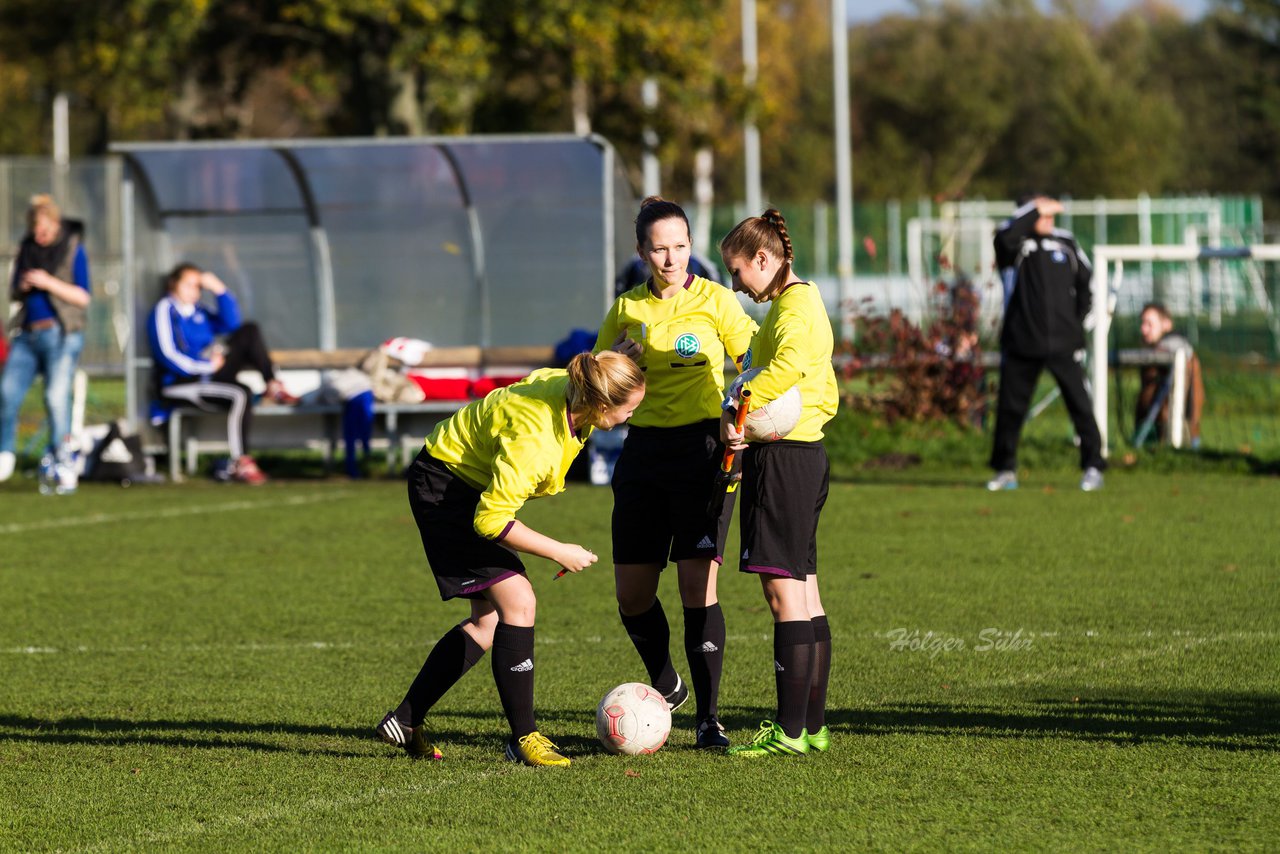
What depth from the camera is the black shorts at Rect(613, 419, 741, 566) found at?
19.3ft

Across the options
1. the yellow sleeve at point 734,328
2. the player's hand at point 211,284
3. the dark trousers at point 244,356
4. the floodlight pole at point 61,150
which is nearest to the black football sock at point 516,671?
the yellow sleeve at point 734,328

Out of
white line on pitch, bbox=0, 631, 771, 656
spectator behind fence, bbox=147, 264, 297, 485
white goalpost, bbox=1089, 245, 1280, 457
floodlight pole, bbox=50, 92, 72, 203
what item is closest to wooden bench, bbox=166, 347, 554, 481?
spectator behind fence, bbox=147, 264, 297, 485

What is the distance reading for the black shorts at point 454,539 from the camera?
5590 mm

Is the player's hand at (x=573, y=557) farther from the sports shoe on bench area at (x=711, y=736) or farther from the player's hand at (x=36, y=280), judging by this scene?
the player's hand at (x=36, y=280)

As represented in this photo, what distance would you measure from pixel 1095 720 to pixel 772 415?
164 centimetres

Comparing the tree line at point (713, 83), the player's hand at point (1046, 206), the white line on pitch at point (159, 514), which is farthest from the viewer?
the tree line at point (713, 83)

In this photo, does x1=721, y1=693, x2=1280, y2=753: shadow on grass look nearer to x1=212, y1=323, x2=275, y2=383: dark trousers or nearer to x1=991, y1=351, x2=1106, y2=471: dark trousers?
x1=991, y1=351, x2=1106, y2=471: dark trousers

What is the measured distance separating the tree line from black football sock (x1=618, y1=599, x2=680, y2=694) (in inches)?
457

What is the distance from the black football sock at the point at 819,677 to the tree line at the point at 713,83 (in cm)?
1191

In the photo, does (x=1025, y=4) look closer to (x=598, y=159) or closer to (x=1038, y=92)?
(x=1038, y=92)

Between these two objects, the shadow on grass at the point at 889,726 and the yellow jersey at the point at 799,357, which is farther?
the shadow on grass at the point at 889,726

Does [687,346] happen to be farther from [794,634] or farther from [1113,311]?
[1113,311]

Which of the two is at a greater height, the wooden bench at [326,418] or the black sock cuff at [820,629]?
the wooden bench at [326,418]

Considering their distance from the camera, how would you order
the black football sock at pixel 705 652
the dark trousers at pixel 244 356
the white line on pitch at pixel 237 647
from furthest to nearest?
A: the dark trousers at pixel 244 356
the white line on pitch at pixel 237 647
the black football sock at pixel 705 652
